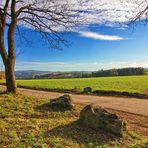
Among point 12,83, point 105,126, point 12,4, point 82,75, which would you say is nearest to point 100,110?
point 105,126

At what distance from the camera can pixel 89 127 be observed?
927 cm

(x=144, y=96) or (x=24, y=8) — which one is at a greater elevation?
(x=24, y=8)

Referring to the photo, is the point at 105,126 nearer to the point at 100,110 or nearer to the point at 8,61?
the point at 100,110

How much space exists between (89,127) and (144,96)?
1331 centimetres

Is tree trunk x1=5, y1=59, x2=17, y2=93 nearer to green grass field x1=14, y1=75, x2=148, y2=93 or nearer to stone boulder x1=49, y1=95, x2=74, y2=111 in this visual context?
stone boulder x1=49, y1=95, x2=74, y2=111

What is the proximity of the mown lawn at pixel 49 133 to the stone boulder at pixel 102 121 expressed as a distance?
0.19 m

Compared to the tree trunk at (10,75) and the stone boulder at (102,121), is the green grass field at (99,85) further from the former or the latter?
the stone boulder at (102,121)

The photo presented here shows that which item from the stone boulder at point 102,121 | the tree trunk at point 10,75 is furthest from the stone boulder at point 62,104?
the tree trunk at point 10,75

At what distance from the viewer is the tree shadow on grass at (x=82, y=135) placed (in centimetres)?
823

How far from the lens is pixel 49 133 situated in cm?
852

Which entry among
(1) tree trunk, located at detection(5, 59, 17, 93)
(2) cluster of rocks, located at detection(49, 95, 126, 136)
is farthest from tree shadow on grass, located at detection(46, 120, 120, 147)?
(1) tree trunk, located at detection(5, 59, 17, 93)

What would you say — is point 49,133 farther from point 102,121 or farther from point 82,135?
point 102,121

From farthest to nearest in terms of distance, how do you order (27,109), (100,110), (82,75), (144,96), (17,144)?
1. (82,75)
2. (144,96)
3. (27,109)
4. (100,110)
5. (17,144)

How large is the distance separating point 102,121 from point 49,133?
1.61 metres
